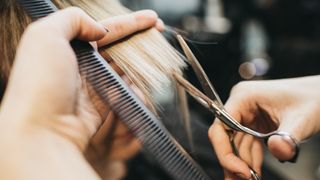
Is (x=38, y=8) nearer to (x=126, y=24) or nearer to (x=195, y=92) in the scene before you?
(x=126, y=24)

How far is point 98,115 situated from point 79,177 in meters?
0.22

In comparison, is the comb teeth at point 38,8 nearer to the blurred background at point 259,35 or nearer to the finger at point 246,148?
the finger at point 246,148

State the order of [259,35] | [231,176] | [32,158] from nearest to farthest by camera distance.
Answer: [32,158] < [231,176] < [259,35]

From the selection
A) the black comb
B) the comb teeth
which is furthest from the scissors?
the comb teeth

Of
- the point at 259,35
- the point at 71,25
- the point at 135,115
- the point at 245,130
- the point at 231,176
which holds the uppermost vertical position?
the point at 71,25

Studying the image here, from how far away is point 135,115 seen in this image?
2.30 ft

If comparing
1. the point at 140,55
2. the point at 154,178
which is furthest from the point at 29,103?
the point at 154,178

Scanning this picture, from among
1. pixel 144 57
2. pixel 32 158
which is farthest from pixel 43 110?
pixel 144 57

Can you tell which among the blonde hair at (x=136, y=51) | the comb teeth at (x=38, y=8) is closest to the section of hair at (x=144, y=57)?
the blonde hair at (x=136, y=51)

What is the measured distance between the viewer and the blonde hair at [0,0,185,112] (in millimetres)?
907

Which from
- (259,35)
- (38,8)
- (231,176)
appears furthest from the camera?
(259,35)

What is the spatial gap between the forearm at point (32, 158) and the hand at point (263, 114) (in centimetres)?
31

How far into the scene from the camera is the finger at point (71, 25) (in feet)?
2.16

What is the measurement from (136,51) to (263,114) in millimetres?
311
